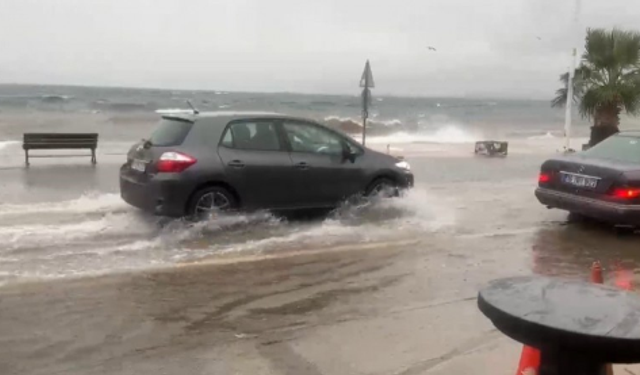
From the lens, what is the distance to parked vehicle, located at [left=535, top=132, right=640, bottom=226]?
9219 mm

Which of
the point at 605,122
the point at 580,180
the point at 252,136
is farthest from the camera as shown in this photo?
the point at 605,122

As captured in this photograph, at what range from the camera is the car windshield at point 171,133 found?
9148 mm

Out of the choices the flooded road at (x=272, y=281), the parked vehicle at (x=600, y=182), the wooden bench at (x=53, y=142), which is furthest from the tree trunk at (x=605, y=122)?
the wooden bench at (x=53, y=142)

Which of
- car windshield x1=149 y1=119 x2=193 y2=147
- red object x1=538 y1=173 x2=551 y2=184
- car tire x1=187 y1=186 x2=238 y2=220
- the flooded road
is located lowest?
the flooded road

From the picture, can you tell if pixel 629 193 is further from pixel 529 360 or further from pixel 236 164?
pixel 529 360

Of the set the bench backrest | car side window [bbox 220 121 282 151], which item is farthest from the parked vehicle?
the bench backrest

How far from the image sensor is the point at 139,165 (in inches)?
363

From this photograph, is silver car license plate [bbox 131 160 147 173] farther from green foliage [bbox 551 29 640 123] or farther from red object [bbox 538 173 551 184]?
green foliage [bbox 551 29 640 123]

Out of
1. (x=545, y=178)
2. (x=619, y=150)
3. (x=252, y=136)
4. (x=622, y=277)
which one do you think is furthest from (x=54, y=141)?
(x=622, y=277)

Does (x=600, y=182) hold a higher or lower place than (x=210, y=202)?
higher

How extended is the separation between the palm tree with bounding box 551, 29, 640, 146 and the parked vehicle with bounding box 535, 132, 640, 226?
10796mm

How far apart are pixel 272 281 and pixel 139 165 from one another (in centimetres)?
319

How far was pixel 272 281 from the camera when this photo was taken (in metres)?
6.91

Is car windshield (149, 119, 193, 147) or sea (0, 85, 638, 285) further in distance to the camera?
car windshield (149, 119, 193, 147)
